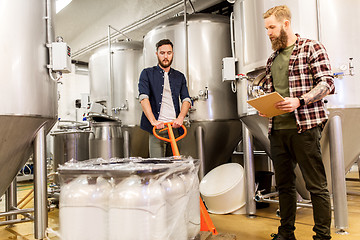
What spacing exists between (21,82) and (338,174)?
225 centimetres

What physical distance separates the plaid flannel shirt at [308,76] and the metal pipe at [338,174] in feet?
1.47

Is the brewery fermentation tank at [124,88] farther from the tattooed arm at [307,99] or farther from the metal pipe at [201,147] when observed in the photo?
the tattooed arm at [307,99]

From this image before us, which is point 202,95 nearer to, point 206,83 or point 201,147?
point 206,83

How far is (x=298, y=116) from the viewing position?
71.8 inches

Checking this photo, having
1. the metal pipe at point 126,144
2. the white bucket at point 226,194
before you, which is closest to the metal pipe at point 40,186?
the white bucket at point 226,194

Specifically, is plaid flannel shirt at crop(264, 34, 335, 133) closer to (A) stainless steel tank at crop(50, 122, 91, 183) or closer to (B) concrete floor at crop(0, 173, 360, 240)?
(B) concrete floor at crop(0, 173, 360, 240)

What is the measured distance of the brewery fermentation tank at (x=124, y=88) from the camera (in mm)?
4809

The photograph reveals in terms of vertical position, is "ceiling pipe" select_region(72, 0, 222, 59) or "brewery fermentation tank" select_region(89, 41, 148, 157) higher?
"ceiling pipe" select_region(72, 0, 222, 59)

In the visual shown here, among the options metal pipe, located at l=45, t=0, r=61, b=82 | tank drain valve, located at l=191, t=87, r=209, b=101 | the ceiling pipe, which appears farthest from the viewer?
the ceiling pipe

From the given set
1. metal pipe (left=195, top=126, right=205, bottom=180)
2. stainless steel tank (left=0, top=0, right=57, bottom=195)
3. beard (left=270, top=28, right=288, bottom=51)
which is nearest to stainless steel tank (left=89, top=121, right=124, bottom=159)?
metal pipe (left=195, top=126, right=205, bottom=180)

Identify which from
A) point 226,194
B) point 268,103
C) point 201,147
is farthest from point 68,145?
point 268,103

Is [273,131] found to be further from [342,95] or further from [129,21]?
[129,21]

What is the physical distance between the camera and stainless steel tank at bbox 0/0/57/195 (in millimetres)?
1870

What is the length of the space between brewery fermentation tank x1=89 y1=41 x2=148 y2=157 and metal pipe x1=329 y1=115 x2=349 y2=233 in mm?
3085
